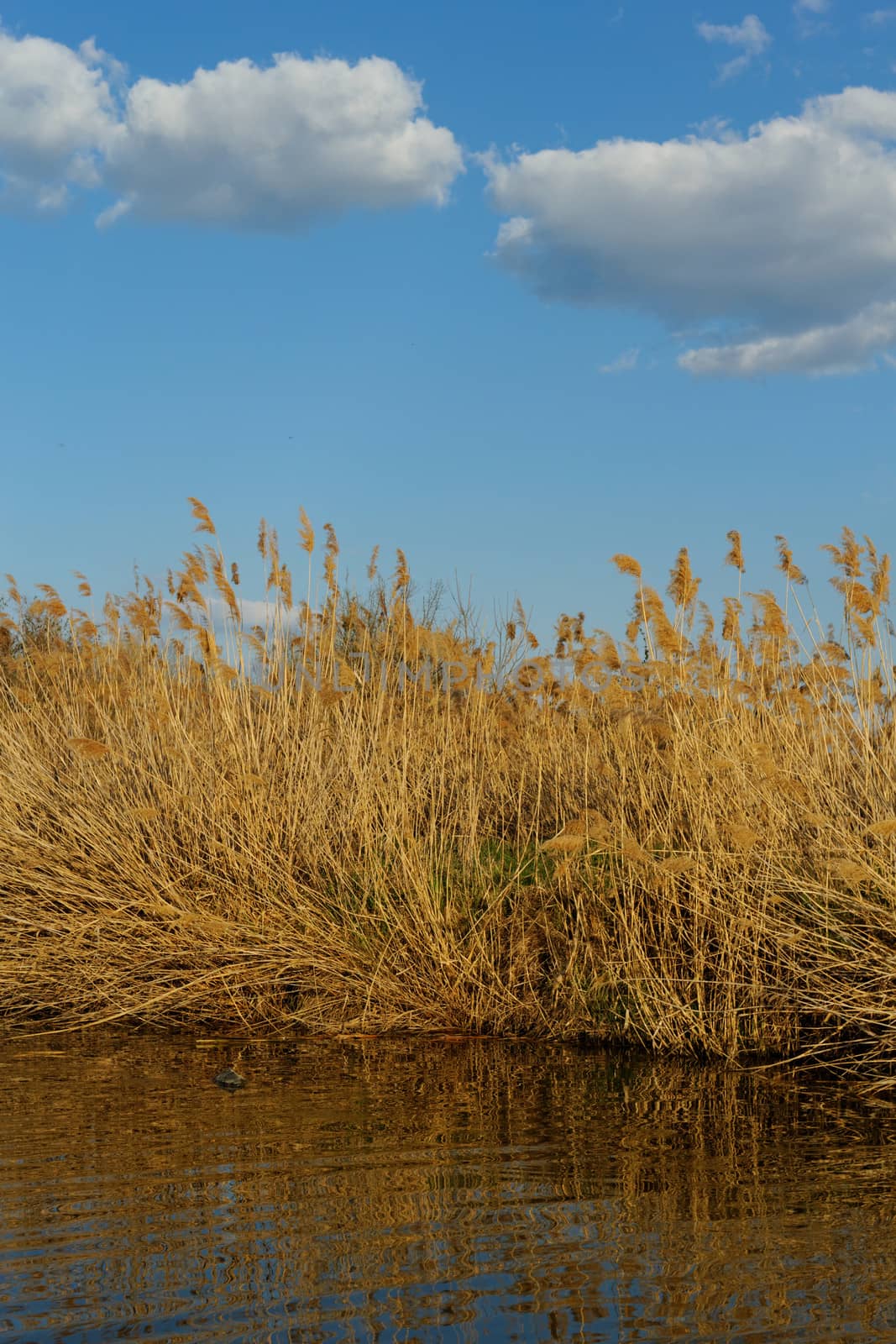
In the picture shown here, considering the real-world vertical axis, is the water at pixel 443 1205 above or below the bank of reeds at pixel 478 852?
below

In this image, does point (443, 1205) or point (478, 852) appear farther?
point (478, 852)

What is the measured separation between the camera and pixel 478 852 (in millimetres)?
5945

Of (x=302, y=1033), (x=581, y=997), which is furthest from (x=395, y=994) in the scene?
(x=581, y=997)

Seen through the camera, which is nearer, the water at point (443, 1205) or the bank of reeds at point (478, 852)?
the water at point (443, 1205)

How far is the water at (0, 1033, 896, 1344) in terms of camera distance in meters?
2.67

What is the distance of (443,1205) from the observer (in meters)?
3.37

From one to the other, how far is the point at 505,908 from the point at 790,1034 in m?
1.45

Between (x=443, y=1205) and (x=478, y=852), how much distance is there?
2643 millimetres

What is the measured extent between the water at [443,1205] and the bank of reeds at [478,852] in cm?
42

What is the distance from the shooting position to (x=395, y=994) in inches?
223

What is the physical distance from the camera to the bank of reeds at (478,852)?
5070 millimetres

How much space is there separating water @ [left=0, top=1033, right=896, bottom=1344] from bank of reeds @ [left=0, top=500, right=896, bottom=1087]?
1.38ft

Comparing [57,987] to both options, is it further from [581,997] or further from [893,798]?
[893,798]

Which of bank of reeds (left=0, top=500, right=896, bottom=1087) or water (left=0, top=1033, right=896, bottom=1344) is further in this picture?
bank of reeds (left=0, top=500, right=896, bottom=1087)
